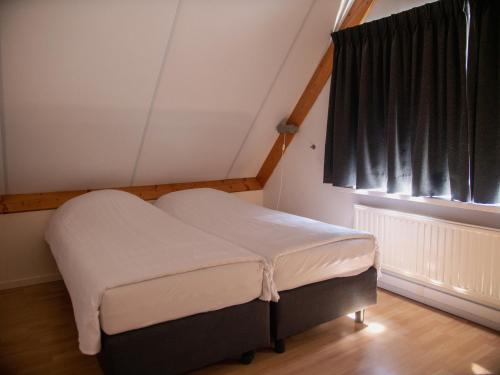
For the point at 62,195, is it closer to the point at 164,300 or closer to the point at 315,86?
the point at 164,300

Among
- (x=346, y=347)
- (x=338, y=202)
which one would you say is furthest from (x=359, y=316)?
(x=338, y=202)

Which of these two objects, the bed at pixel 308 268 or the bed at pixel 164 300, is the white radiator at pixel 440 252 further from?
the bed at pixel 164 300

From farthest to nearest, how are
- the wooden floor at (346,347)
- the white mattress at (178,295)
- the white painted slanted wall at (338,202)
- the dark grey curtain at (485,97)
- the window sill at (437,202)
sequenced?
the white painted slanted wall at (338,202) < the window sill at (437,202) < the dark grey curtain at (485,97) < the wooden floor at (346,347) < the white mattress at (178,295)

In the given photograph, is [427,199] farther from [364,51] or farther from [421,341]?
[364,51]

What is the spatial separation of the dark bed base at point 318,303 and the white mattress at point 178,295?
8.4 inches

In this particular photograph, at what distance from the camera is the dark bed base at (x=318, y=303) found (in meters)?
2.11

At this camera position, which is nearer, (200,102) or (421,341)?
(421,341)

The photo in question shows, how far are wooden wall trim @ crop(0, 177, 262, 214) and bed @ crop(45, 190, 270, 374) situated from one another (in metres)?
1.04

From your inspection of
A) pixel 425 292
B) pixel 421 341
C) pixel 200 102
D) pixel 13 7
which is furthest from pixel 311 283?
pixel 13 7

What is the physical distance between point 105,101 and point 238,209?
1.28 meters

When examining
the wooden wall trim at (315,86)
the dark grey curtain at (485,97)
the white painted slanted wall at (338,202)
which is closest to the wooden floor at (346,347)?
the white painted slanted wall at (338,202)

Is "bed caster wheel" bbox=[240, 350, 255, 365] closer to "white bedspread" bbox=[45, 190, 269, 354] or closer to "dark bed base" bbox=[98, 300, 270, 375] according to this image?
"dark bed base" bbox=[98, 300, 270, 375]

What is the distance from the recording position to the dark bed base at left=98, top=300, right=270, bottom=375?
1661 millimetres

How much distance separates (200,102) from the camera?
323 centimetres
